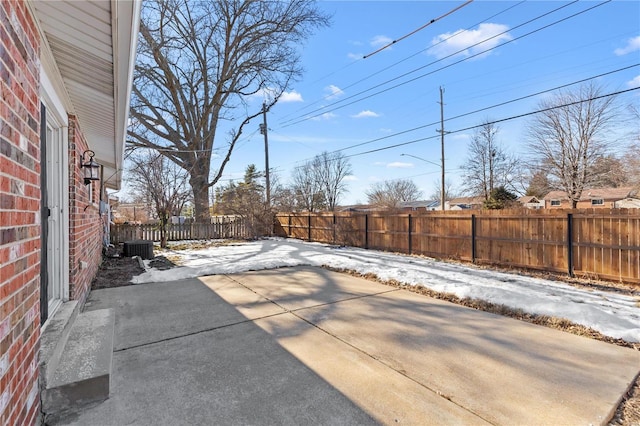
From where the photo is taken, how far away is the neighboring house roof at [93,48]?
1.88m

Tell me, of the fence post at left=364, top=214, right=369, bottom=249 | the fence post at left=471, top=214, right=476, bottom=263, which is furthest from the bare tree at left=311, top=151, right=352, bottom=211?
the fence post at left=471, top=214, right=476, bottom=263

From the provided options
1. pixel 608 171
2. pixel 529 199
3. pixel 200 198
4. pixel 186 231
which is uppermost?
pixel 608 171

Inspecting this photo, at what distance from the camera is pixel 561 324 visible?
147 inches

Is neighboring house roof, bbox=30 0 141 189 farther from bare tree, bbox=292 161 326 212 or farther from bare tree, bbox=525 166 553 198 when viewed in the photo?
bare tree, bbox=292 161 326 212

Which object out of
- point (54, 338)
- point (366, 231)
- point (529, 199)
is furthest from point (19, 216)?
point (529, 199)

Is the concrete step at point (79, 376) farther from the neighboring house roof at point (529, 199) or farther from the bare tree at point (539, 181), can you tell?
the neighboring house roof at point (529, 199)

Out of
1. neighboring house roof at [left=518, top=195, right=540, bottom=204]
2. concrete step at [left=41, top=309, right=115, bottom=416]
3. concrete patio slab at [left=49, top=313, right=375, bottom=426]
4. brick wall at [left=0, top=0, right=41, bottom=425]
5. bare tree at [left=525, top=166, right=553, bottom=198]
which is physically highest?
bare tree at [left=525, top=166, right=553, bottom=198]

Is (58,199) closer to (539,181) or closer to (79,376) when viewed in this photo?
(79,376)

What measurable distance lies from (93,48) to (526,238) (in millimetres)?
7962

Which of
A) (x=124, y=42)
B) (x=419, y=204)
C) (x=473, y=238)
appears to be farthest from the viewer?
(x=419, y=204)

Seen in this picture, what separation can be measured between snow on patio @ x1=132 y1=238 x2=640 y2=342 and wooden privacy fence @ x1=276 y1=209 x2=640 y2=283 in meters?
0.66

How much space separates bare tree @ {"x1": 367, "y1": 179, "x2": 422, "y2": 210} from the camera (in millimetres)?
38803

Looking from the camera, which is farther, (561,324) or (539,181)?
(539,181)

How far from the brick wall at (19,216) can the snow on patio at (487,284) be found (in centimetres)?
490
